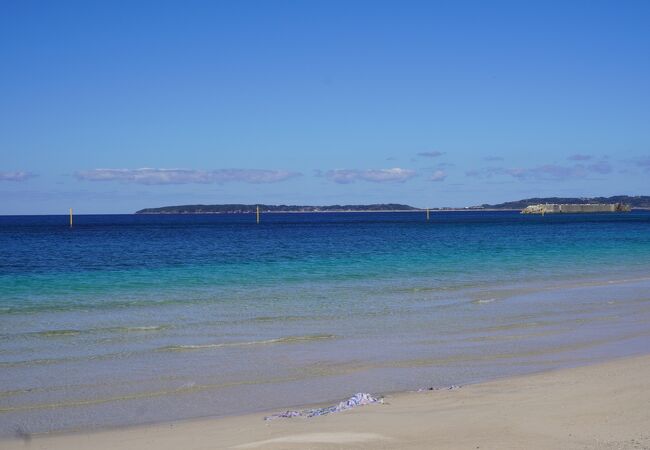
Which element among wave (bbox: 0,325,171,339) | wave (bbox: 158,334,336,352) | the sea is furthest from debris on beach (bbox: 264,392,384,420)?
wave (bbox: 0,325,171,339)

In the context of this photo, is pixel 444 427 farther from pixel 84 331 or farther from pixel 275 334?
pixel 84 331

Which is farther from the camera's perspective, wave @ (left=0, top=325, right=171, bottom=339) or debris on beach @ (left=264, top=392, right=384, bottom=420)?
wave @ (left=0, top=325, right=171, bottom=339)

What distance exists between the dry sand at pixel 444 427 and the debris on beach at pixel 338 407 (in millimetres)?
168

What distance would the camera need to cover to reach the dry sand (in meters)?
7.03

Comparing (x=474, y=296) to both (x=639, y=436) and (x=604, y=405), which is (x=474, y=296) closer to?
(x=604, y=405)

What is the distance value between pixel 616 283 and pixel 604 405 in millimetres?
17607

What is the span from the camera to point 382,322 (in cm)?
1606

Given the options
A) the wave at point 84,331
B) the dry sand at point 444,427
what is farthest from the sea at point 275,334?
the dry sand at point 444,427

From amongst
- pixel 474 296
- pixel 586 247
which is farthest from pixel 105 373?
pixel 586 247

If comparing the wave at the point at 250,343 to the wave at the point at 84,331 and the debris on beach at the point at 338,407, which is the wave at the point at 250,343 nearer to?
the wave at the point at 84,331

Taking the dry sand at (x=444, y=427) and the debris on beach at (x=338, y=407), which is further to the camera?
the debris on beach at (x=338, y=407)

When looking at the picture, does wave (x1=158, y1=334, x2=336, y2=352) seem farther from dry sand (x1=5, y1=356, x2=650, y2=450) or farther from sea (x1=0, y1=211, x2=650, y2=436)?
dry sand (x1=5, y1=356, x2=650, y2=450)

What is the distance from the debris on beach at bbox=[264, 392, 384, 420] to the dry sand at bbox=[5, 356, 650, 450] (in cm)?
17

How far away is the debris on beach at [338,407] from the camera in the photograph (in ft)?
27.4
